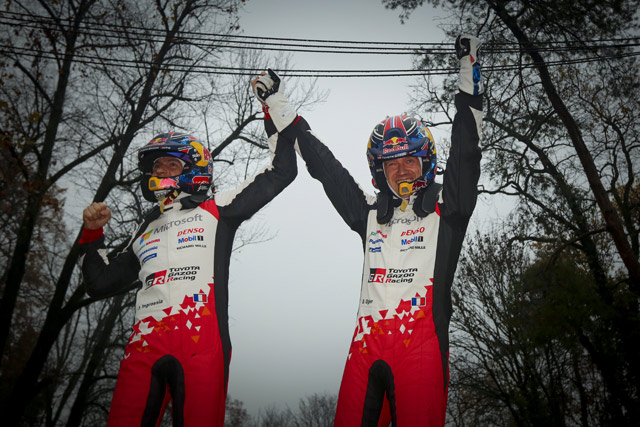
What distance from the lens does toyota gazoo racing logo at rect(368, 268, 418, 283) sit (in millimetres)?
3520

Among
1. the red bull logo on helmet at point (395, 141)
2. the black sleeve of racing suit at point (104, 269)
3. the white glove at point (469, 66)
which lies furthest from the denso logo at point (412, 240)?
the black sleeve of racing suit at point (104, 269)

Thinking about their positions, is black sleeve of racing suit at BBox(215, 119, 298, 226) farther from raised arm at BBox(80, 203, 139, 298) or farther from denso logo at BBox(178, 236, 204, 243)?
raised arm at BBox(80, 203, 139, 298)

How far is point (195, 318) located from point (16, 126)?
28.5 feet

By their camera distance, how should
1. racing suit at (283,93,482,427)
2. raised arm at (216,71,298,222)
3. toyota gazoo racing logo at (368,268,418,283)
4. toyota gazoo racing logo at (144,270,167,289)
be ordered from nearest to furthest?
racing suit at (283,93,482,427), toyota gazoo racing logo at (368,268,418,283), toyota gazoo racing logo at (144,270,167,289), raised arm at (216,71,298,222)

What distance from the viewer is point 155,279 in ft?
12.9

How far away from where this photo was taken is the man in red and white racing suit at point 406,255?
317cm

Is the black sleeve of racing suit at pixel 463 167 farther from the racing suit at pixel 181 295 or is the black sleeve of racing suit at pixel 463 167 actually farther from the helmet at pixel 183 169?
the helmet at pixel 183 169

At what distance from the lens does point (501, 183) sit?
43.9 ft

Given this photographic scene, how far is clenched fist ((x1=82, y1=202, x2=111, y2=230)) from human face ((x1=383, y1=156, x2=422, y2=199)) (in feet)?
8.03

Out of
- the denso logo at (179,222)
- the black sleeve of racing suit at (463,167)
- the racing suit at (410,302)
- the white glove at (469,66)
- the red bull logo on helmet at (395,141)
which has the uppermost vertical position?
the white glove at (469,66)

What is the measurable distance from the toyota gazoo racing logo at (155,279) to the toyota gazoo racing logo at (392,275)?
63.7 inches

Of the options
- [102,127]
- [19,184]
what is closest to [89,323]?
[19,184]

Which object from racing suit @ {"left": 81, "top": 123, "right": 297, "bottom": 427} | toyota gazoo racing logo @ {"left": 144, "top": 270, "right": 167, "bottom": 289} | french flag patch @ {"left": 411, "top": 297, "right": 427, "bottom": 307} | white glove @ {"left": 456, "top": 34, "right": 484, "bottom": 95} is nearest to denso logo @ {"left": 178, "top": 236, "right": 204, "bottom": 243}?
racing suit @ {"left": 81, "top": 123, "right": 297, "bottom": 427}

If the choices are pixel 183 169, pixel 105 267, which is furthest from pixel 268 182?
pixel 105 267
